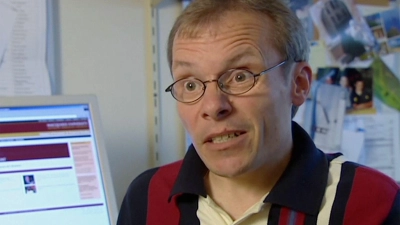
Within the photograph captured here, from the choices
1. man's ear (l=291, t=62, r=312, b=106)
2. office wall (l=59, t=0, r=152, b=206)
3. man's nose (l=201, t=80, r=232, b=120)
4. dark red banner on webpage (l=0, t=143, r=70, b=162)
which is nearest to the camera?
man's nose (l=201, t=80, r=232, b=120)

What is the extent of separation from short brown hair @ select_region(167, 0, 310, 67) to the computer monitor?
0.33 m

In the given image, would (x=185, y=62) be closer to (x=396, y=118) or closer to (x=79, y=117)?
(x=79, y=117)

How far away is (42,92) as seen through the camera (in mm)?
1211

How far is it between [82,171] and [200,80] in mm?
372

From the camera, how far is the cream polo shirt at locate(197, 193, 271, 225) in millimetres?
862

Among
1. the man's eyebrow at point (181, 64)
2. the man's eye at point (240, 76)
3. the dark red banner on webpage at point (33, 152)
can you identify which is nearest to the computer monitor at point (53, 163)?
the dark red banner on webpage at point (33, 152)

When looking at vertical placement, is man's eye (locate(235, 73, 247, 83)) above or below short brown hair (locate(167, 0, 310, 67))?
below

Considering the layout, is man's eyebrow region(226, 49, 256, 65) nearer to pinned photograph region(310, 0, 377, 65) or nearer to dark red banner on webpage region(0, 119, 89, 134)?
dark red banner on webpage region(0, 119, 89, 134)

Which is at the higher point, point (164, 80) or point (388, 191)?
point (164, 80)

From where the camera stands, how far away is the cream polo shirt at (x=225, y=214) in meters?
0.86

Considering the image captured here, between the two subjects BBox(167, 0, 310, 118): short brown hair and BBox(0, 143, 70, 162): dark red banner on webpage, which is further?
BBox(0, 143, 70, 162): dark red banner on webpage

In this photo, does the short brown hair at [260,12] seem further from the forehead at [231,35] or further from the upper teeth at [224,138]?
the upper teeth at [224,138]

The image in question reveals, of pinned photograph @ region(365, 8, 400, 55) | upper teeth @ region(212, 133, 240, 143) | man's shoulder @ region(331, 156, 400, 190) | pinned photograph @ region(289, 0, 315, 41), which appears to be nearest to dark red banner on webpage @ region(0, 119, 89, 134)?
upper teeth @ region(212, 133, 240, 143)

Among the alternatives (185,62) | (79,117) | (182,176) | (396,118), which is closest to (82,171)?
(79,117)
